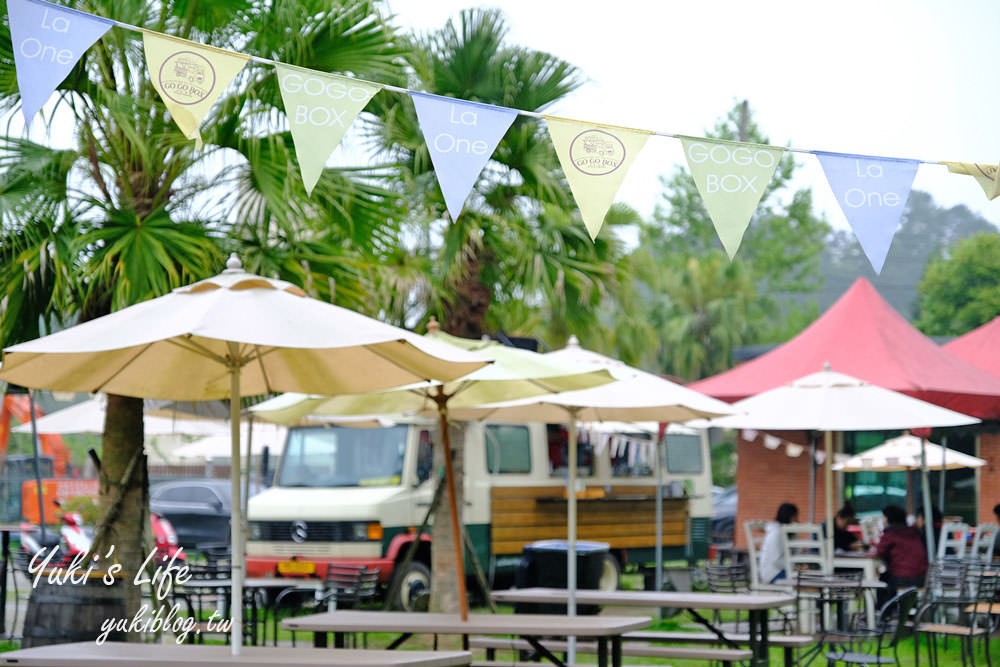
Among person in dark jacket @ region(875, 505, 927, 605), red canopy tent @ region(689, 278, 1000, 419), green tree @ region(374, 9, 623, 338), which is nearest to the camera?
person in dark jacket @ region(875, 505, 927, 605)

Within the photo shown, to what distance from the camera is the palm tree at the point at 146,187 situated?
332 inches

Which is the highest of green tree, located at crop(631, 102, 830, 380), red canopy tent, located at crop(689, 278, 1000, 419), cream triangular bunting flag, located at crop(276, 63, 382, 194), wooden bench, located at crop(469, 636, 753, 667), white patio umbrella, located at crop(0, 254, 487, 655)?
green tree, located at crop(631, 102, 830, 380)

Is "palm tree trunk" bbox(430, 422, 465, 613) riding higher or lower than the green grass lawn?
higher

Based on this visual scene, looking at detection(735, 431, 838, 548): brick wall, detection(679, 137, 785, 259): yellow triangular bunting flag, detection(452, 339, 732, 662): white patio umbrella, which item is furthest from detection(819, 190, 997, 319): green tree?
detection(679, 137, 785, 259): yellow triangular bunting flag

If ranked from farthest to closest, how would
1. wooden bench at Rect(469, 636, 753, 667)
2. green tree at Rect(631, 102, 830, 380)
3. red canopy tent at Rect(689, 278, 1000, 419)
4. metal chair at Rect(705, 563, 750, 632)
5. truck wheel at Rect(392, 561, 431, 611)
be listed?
1. green tree at Rect(631, 102, 830, 380)
2. red canopy tent at Rect(689, 278, 1000, 419)
3. truck wheel at Rect(392, 561, 431, 611)
4. metal chair at Rect(705, 563, 750, 632)
5. wooden bench at Rect(469, 636, 753, 667)

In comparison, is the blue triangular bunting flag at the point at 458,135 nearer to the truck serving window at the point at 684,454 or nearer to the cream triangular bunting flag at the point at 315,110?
the cream triangular bunting flag at the point at 315,110

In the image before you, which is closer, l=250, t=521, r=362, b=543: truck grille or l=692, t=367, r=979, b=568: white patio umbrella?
l=692, t=367, r=979, b=568: white patio umbrella

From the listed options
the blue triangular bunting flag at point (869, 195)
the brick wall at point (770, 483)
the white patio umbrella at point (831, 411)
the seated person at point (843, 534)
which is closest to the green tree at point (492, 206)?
the white patio umbrella at point (831, 411)

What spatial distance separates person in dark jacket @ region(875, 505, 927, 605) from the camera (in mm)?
11703

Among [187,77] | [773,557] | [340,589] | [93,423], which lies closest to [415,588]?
[340,589]

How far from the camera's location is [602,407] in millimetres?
9180

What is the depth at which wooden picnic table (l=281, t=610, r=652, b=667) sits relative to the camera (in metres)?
6.86

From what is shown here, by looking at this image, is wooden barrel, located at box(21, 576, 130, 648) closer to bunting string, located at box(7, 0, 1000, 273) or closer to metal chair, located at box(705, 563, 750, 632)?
bunting string, located at box(7, 0, 1000, 273)

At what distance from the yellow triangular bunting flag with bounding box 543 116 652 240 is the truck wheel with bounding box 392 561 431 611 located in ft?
27.1
